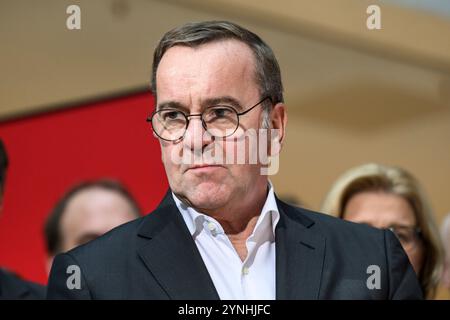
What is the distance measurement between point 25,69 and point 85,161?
363mm

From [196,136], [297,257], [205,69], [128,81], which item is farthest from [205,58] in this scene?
[128,81]

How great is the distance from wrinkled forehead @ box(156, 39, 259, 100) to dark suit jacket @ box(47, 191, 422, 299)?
0.23 m

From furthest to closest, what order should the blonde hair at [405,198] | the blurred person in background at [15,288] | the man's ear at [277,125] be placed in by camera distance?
the blonde hair at [405,198] → the blurred person in background at [15,288] → the man's ear at [277,125]

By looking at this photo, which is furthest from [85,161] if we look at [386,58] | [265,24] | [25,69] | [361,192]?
[386,58]

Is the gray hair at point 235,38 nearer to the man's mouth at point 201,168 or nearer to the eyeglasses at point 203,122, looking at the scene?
the eyeglasses at point 203,122

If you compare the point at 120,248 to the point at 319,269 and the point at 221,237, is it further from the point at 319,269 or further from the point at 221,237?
the point at 319,269

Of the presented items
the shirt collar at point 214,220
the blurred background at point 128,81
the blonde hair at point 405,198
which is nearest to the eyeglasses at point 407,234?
the blonde hair at point 405,198

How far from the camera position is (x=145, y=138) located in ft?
8.64

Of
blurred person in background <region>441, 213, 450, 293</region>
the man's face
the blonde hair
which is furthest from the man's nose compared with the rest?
blurred person in background <region>441, 213, 450, 293</region>

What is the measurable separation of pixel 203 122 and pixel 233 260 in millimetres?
251

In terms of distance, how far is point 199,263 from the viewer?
1.48 meters

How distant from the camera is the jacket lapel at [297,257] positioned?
1.48m

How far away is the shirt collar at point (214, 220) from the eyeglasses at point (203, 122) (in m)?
0.14

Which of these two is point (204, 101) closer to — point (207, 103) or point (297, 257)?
point (207, 103)
